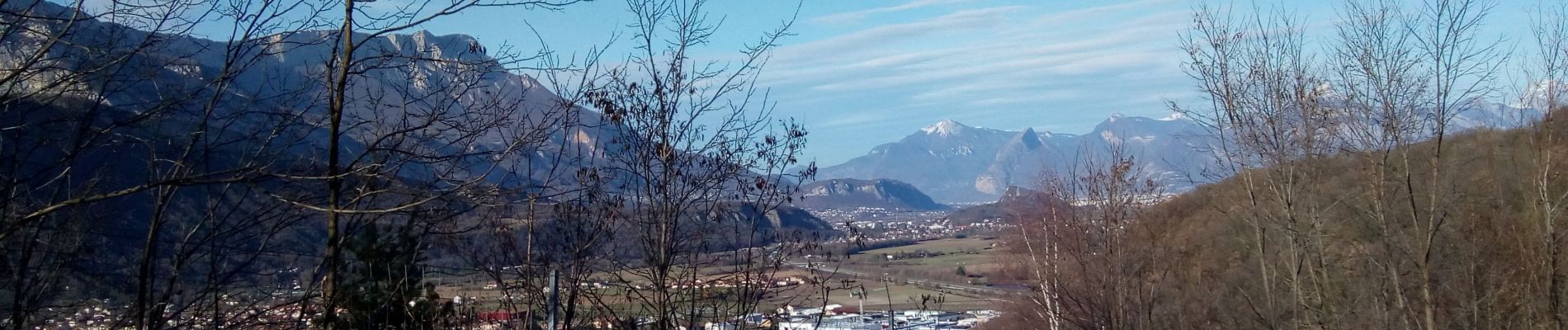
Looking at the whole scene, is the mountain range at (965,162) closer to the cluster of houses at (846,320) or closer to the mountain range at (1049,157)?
the mountain range at (1049,157)

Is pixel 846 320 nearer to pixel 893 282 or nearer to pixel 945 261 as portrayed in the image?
pixel 893 282

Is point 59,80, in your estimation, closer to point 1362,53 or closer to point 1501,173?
point 1362,53

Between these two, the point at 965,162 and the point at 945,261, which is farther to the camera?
the point at 965,162

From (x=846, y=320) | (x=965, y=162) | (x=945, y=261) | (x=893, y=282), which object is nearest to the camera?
(x=846, y=320)

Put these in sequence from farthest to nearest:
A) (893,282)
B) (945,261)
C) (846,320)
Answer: (945,261) < (893,282) < (846,320)

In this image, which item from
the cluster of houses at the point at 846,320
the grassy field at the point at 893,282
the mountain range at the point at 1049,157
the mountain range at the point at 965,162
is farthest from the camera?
the mountain range at the point at 965,162

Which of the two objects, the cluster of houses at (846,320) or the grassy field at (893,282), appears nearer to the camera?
the cluster of houses at (846,320)

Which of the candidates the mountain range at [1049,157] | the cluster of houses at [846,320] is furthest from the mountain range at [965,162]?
the cluster of houses at [846,320]

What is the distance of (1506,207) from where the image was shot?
17.0 m

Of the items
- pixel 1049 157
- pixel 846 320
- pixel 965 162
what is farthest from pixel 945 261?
pixel 965 162

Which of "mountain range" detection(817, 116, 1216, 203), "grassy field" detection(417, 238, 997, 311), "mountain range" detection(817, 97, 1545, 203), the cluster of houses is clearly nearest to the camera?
the cluster of houses

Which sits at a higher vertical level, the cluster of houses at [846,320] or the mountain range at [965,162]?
the mountain range at [965,162]

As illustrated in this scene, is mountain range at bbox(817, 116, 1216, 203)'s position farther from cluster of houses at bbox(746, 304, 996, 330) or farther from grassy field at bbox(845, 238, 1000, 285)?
cluster of houses at bbox(746, 304, 996, 330)

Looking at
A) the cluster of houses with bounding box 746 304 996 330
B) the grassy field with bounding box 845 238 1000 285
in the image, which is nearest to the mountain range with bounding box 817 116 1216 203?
the grassy field with bounding box 845 238 1000 285
